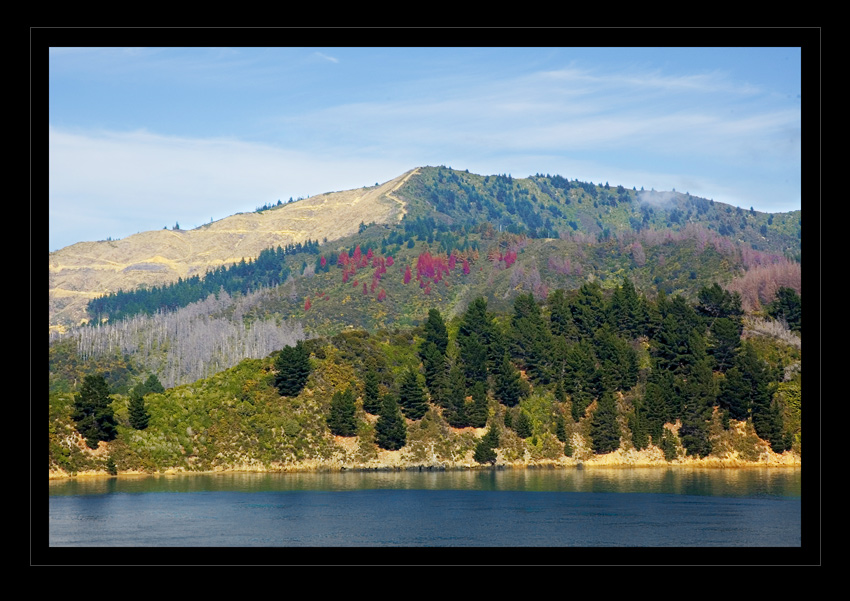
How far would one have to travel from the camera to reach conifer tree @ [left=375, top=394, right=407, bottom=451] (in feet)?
325

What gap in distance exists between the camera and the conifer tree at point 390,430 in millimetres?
99000

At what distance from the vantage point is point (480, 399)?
103750mm

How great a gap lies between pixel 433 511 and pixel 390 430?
3448cm

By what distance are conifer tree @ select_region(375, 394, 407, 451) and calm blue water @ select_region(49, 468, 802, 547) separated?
9.41m

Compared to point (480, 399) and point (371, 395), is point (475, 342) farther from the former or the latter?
point (371, 395)

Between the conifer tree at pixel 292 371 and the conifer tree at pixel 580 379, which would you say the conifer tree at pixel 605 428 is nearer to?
the conifer tree at pixel 580 379

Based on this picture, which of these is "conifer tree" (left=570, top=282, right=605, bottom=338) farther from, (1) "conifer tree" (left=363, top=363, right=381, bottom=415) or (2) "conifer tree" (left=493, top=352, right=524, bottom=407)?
(1) "conifer tree" (left=363, top=363, right=381, bottom=415)

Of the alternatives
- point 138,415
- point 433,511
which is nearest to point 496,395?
point 138,415

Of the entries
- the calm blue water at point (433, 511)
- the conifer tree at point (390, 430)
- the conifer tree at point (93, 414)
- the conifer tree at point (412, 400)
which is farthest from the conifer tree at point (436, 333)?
the conifer tree at point (93, 414)

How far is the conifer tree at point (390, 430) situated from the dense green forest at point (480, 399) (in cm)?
12
